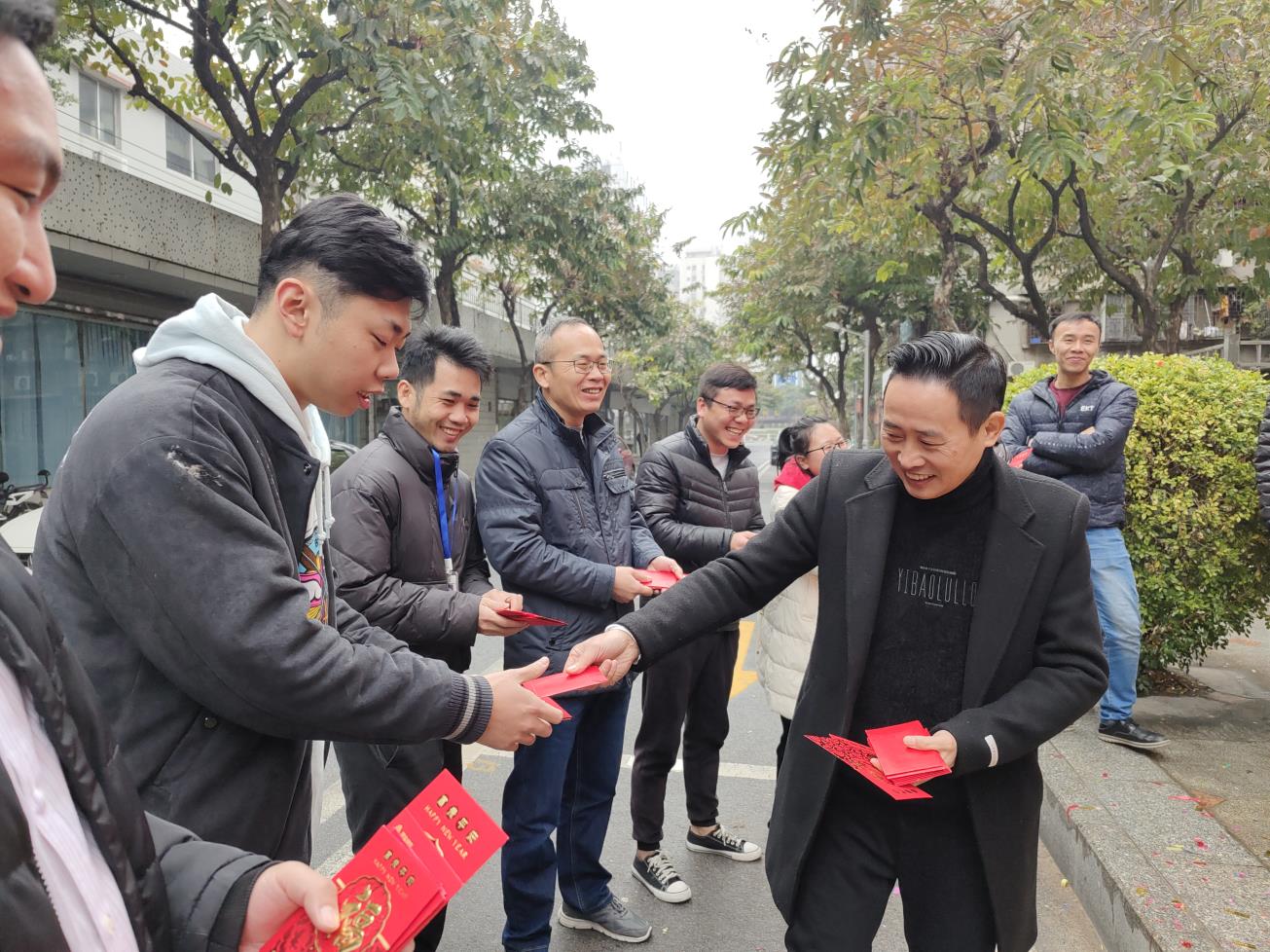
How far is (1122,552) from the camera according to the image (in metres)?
4.48

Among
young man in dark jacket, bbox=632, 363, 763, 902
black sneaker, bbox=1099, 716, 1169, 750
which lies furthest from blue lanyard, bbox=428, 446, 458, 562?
black sneaker, bbox=1099, 716, 1169, 750

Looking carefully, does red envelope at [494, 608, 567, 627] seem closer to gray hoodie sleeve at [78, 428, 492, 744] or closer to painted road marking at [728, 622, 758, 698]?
gray hoodie sleeve at [78, 428, 492, 744]

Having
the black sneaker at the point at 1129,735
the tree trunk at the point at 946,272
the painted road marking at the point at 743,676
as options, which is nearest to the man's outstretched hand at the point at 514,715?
the black sneaker at the point at 1129,735

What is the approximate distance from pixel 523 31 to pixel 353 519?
356 inches

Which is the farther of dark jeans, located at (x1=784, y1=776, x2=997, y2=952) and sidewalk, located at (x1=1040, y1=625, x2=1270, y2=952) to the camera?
sidewalk, located at (x1=1040, y1=625, x2=1270, y2=952)

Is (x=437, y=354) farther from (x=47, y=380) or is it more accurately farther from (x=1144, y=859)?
(x=47, y=380)

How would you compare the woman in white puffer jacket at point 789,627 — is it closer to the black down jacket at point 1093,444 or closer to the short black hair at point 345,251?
the black down jacket at point 1093,444

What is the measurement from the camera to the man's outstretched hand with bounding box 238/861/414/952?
123 centimetres

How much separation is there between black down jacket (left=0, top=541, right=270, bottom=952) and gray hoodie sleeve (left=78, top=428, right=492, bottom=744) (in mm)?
242

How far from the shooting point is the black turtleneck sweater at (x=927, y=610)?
82.8 inches

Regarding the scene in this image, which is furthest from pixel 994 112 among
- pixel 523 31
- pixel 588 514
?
pixel 588 514

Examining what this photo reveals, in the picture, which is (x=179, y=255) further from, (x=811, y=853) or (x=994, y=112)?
(x=811, y=853)

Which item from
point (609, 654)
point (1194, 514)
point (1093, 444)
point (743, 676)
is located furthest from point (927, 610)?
point (743, 676)

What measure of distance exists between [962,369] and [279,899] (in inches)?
65.5
